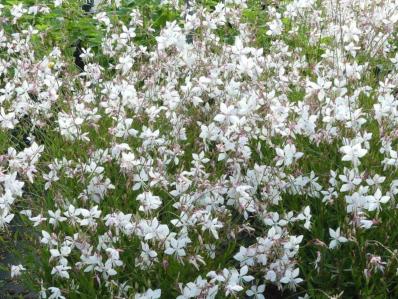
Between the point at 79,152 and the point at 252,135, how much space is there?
0.87 metres

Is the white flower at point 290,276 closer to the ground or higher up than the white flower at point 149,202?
closer to the ground

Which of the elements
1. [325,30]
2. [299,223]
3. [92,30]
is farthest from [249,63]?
[92,30]

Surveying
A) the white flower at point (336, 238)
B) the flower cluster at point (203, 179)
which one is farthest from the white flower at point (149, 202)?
the white flower at point (336, 238)

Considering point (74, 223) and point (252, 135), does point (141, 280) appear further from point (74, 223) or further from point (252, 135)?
point (252, 135)

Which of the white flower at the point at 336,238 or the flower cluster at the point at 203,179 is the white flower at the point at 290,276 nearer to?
the flower cluster at the point at 203,179

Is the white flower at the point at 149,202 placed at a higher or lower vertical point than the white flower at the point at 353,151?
lower

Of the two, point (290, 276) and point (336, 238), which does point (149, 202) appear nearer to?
point (290, 276)

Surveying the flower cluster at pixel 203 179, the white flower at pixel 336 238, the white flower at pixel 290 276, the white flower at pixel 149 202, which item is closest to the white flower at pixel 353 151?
the flower cluster at pixel 203 179

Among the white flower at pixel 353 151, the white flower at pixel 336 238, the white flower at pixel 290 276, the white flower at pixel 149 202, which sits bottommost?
the white flower at pixel 290 276

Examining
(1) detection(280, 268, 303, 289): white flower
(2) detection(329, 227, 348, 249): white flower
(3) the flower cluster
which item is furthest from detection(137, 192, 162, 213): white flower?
(2) detection(329, 227, 348, 249): white flower

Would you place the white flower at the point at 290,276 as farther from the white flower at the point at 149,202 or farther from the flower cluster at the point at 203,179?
the white flower at the point at 149,202

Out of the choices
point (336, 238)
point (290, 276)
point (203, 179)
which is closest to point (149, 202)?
point (203, 179)

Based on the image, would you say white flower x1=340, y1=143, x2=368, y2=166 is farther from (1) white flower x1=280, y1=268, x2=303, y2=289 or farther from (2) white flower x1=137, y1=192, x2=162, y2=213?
(2) white flower x1=137, y1=192, x2=162, y2=213

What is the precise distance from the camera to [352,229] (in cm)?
275
